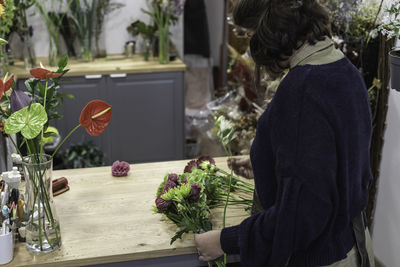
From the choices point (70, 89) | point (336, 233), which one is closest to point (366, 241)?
point (336, 233)

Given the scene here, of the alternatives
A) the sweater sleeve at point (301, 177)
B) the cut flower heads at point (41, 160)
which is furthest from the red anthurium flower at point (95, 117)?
the sweater sleeve at point (301, 177)

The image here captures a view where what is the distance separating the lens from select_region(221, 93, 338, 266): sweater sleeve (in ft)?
4.77

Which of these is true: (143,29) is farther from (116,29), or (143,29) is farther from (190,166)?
(190,166)

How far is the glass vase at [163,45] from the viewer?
181 inches

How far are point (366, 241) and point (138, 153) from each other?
10.1ft

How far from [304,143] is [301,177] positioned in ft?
0.29

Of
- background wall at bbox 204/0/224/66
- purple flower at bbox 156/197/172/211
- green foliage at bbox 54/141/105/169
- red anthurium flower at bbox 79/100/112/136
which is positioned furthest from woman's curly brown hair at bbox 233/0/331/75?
background wall at bbox 204/0/224/66

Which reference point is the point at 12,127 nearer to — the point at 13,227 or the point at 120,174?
the point at 13,227

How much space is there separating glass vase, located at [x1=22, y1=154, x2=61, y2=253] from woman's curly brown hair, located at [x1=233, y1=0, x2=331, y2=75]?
752mm

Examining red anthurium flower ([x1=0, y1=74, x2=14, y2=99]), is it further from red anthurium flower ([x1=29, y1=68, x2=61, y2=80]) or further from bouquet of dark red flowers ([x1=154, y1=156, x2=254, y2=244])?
bouquet of dark red flowers ([x1=154, y1=156, x2=254, y2=244])

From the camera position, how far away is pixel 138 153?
469 cm

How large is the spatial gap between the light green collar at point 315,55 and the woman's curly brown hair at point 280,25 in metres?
0.01

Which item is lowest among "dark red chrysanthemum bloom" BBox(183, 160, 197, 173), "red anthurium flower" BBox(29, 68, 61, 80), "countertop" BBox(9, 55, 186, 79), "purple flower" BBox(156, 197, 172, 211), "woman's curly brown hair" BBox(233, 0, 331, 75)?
"purple flower" BBox(156, 197, 172, 211)

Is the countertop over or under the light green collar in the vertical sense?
under
